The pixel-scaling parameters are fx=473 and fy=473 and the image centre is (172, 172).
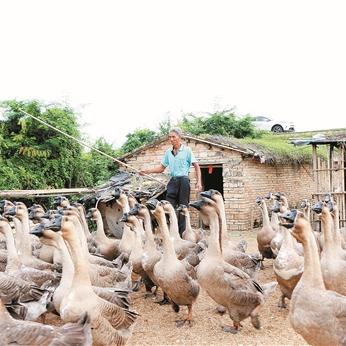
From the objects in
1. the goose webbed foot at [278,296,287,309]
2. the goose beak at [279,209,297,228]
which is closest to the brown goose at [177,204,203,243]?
the goose webbed foot at [278,296,287,309]

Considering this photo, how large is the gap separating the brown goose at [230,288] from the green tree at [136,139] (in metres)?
18.6

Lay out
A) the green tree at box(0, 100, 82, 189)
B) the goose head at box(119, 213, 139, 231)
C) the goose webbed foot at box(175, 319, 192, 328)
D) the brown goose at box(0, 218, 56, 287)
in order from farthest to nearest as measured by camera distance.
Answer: the green tree at box(0, 100, 82, 189), the goose head at box(119, 213, 139, 231), the goose webbed foot at box(175, 319, 192, 328), the brown goose at box(0, 218, 56, 287)

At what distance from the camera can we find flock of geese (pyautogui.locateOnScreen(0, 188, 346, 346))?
4436mm

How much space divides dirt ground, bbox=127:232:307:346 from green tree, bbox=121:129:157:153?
17.3 m

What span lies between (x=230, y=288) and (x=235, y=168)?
1209cm

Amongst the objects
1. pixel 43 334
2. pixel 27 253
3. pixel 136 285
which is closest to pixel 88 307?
pixel 43 334

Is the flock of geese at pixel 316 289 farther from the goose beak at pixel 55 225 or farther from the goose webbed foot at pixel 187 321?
the goose beak at pixel 55 225

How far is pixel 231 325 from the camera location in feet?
21.9

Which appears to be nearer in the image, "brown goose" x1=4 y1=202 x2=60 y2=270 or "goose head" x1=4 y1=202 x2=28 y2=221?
"brown goose" x1=4 y1=202 x2=60 y2=270

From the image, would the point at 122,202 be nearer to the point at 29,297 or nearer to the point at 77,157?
the point at 29,297

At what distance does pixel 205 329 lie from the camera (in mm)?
6547

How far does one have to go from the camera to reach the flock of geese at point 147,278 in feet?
14.6

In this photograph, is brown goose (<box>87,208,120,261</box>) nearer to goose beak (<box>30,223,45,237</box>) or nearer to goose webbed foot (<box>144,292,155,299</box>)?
goose webbed foot (<box>144,292,155,299</box>)

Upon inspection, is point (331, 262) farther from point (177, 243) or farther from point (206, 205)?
point (177, 243)
